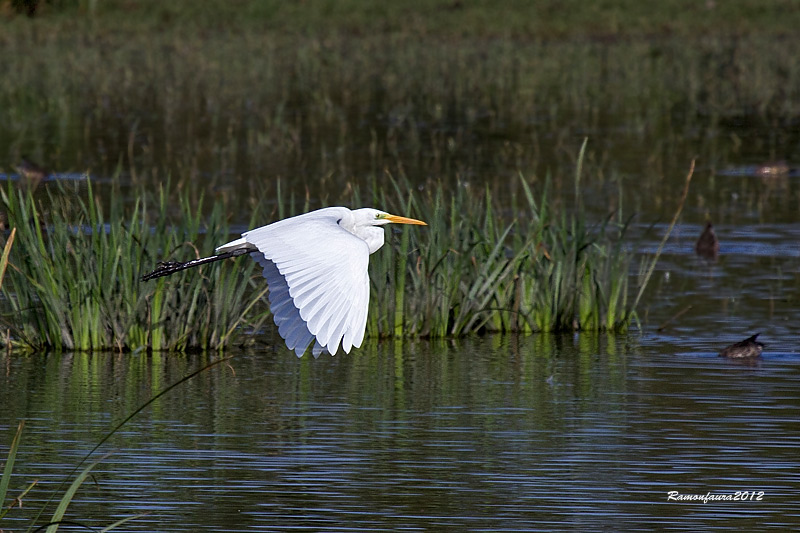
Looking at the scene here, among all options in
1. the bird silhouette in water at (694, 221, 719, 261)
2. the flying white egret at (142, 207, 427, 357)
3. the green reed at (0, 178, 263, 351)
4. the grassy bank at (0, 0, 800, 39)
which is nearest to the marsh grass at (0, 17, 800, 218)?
the grassy bank at (0, 0, 800, 39)

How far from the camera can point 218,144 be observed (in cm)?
2144

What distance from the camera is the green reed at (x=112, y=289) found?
10.1 m

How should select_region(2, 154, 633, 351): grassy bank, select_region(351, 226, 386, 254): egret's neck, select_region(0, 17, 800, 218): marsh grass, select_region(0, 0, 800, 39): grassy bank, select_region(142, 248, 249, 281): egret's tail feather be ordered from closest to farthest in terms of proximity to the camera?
select_region(351, 226, 386, 254): egret's neck
select_region(142, 248, 249, 281): egret's tail feather
select_region(2, 154, 633, 351): grassy bank
select_region(0, 17, 800, 218): marsh grass
select_region(0, 0, 800, 39): grassy bank

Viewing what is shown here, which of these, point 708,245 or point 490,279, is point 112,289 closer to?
point 490,279

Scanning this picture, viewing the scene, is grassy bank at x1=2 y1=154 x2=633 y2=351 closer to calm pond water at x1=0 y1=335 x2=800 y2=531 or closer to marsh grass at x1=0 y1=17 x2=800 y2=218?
calm pond water at x1=0 y1=335 x2=800 y2=531

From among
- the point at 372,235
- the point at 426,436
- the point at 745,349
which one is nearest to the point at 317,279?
the point at 372,235

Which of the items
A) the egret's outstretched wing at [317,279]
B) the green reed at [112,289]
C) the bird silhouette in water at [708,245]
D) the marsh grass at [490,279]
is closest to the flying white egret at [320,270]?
the egret's outstretched wing at [317,279]

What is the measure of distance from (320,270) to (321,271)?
0.02m

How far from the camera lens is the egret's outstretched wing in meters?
6.29

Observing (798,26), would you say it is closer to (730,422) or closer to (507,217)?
(507,217)

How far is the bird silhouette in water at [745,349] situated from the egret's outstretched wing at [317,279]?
3.15 metres

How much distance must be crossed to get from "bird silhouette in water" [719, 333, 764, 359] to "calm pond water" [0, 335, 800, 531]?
3.0 inches

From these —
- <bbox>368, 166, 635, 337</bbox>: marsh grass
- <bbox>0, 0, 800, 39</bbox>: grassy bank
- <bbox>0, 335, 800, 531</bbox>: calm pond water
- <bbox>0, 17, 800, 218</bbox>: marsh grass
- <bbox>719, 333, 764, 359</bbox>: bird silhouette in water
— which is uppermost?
<bbox>0, 0, 800, 39</bbox>: grassy bank

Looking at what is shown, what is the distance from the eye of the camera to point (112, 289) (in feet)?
33.3
